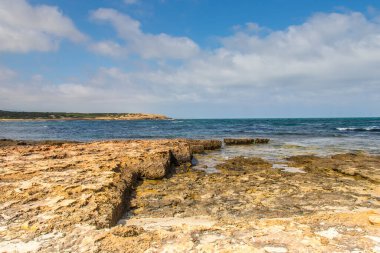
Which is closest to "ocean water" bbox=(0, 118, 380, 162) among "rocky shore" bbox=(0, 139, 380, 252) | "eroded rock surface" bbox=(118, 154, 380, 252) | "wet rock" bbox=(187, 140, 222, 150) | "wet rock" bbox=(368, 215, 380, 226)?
"wet rock" bbox=(187, 140, 222, 150)

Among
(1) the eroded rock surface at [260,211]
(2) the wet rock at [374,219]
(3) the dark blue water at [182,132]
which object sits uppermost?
(2) the wet rock at [374,219]

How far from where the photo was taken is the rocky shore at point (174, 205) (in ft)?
14.2

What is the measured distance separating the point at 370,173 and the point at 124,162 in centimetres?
953

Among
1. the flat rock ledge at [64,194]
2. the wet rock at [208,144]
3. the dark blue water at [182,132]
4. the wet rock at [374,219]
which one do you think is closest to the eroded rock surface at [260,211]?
the wet rock at [374,219]

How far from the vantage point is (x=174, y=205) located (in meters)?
7.31

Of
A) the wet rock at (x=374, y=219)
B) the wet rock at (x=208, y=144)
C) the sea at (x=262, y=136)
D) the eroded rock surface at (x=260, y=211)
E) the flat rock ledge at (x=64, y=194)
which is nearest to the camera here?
the eroded rock surface at (x=260, y=211)

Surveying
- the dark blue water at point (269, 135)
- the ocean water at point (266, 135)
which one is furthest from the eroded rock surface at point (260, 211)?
the dark blue water at point (269, 135)

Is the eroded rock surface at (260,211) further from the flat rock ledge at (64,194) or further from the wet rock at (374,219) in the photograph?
the flat rock ledge at (64,194)

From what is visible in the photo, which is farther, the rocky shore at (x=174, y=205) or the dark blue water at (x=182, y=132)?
the dark blue water at (x=182, y=132)

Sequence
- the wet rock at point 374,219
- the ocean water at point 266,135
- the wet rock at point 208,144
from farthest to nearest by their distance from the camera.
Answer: the wet rock at point 208,144
the ocean water at point 266,135
the wet rock at point 374,219

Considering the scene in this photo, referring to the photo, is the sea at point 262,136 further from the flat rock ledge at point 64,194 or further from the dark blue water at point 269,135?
the flat rock ledge at point 64,194

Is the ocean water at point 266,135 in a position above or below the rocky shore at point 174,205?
below

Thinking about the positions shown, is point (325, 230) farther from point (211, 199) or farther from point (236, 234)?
point (211, 199)

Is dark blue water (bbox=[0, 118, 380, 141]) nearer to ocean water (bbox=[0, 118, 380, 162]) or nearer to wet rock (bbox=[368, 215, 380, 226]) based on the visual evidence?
ocean water (bbox=[0, 118, 380, 162])
